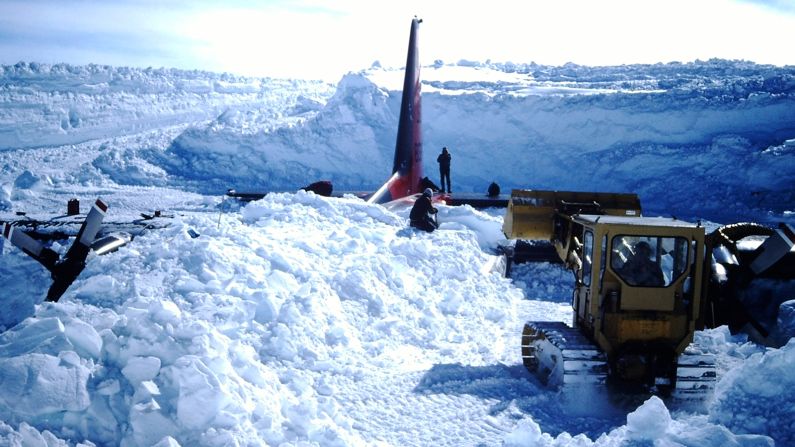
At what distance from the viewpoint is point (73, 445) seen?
12.2 feet

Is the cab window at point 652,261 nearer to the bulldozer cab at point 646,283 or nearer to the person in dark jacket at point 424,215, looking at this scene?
the bulldozer cab at point 646,283

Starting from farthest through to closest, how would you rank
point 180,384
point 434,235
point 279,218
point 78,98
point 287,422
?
1. point 78,98
2. point 434,235
3. point 279,218
4. point 287,422
5. point 180,384

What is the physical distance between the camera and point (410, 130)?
17.7 metres

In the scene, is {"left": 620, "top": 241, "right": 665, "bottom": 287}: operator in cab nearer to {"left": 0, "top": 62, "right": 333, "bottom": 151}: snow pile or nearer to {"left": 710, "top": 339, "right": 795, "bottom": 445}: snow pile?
{"left": 710, "top": 339, "right": 795, "bottom": 445}: snow pile

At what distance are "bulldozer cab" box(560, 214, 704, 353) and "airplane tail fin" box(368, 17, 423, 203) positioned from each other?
11530 mm

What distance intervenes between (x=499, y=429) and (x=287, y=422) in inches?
67.9

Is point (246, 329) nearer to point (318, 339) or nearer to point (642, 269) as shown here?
point (318, 339)

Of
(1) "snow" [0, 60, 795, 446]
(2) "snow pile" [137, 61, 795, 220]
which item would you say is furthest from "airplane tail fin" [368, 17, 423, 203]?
(2) "snow pile" [137, 61, 795, 220]

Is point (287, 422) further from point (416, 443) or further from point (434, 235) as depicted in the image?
point (434, 235)

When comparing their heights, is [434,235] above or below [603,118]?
below

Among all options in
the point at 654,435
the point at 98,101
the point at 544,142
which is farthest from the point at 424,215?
the point at 98,101

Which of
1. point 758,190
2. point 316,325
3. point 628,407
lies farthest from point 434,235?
point 758,190

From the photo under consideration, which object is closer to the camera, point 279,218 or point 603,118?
point 279,218

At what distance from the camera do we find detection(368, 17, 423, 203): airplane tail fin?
17.5 metres
